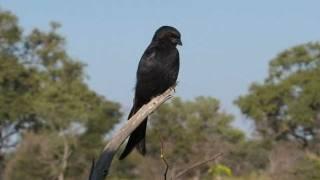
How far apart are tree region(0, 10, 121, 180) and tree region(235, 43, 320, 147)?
635cm

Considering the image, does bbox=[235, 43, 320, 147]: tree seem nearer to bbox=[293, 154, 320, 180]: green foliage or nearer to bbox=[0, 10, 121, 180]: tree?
bbox=[0, 10, 121, 180]: tree

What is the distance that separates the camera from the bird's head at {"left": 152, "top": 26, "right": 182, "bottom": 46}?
232 inches

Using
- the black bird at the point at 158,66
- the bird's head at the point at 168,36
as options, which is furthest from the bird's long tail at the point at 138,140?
the black bird at the point at 158,66

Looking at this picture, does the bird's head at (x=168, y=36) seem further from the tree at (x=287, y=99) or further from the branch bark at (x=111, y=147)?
the tree at (x=287, y=99)

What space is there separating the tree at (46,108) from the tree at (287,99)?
6354 mm

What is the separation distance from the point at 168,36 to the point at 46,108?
90.9 ft

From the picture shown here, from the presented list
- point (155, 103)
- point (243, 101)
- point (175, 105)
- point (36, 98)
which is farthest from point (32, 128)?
point (155, 103)

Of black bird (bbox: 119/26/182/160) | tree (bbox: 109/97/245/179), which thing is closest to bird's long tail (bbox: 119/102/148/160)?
black bird (bbox: 119/26/182/160)

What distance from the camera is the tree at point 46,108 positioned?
32.4 meters

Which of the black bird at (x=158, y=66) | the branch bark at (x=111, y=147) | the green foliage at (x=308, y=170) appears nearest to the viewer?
the branch bark at (x=111, y=147)

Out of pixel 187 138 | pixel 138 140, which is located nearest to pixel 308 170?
pixel 138 140

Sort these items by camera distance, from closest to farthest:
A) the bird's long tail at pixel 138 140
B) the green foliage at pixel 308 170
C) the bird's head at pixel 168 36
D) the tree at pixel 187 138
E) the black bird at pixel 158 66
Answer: the bird's long tail at pixel 138 140
the bird's head at pixel 168 36
the black bird at pixel 158 66
the green foliage at pixel 308 170
the tree at pixel 187 138

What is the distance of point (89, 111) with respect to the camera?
113ft

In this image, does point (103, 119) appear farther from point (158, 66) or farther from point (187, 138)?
point (158, 66)
